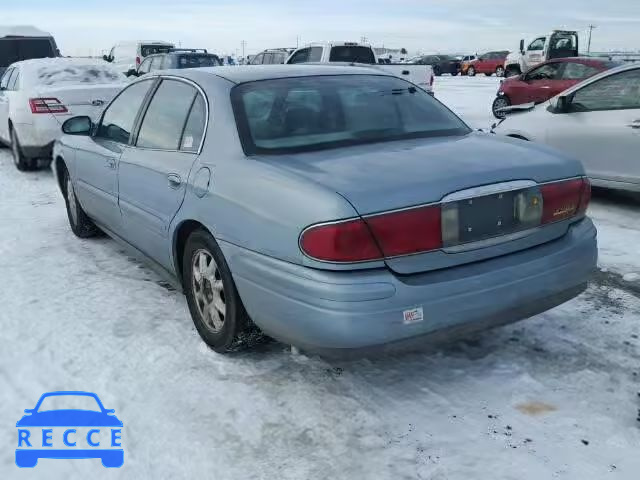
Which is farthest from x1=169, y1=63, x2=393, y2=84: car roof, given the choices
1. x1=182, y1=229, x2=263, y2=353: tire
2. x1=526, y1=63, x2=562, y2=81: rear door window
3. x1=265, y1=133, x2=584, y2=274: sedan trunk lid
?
x1=526, y1=63, x2=562, y2=81: rear door window

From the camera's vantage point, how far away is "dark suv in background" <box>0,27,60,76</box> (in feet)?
52.9

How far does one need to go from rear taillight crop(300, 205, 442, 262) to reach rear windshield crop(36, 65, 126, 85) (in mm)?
7967

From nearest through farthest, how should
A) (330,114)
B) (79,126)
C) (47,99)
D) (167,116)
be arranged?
(330,114)
(167,116)
(79,126)
(47,99)

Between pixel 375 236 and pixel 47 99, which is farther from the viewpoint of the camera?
pixel 47 99

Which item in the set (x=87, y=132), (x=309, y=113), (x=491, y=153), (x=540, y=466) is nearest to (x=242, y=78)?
(x=309, y=113)

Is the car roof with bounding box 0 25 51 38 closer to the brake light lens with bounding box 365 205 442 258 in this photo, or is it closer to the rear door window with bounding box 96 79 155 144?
the rear door window with bounding box 96 79 155 144

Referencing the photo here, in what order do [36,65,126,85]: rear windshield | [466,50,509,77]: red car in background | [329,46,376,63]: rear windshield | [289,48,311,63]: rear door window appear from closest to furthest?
[36,65,126,85]: rear windshield, [329,46,376,63]: rear windshield, [289,48,311,63]: rear door window, [466,50,509,77]: red car in background

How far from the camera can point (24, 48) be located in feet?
53.4

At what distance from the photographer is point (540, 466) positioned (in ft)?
8.41

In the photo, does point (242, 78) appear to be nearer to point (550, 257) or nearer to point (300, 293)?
point (300, 293)

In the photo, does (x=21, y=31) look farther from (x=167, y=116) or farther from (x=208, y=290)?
(x=208, y=290)

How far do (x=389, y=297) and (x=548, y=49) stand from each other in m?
25.3

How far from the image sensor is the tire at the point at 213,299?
326 cm

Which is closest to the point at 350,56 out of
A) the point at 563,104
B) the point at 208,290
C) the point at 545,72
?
the point at 545,72
